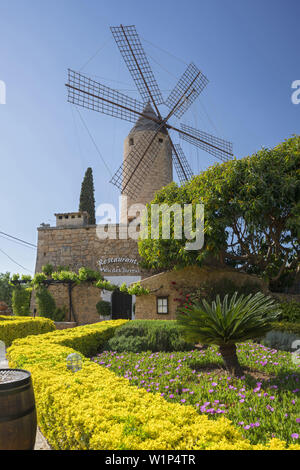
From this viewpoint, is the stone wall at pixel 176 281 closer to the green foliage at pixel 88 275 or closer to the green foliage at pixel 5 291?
the green foliage at pixel 88 275

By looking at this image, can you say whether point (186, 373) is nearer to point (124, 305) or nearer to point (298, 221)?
point (298, 221)

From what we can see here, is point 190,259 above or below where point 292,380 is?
above

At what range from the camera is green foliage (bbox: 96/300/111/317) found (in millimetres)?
15625

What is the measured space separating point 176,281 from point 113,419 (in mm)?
10642

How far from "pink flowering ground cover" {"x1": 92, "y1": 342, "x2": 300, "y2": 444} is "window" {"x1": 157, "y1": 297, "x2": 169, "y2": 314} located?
616 centimetres

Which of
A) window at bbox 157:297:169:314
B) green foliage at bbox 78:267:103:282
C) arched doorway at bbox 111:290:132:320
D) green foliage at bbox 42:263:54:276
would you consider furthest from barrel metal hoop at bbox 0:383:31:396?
green foliage at bbox 42:263:54:276

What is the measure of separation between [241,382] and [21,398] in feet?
9.84

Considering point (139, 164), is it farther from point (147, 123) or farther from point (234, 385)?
point (234, 385)

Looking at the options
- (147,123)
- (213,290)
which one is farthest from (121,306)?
(147,123)

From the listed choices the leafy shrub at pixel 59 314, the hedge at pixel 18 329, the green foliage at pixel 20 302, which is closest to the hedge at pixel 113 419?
the hedge at pixel 18 329

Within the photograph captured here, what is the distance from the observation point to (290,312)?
1048 centimetres

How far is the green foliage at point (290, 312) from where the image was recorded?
1034 centimetres
